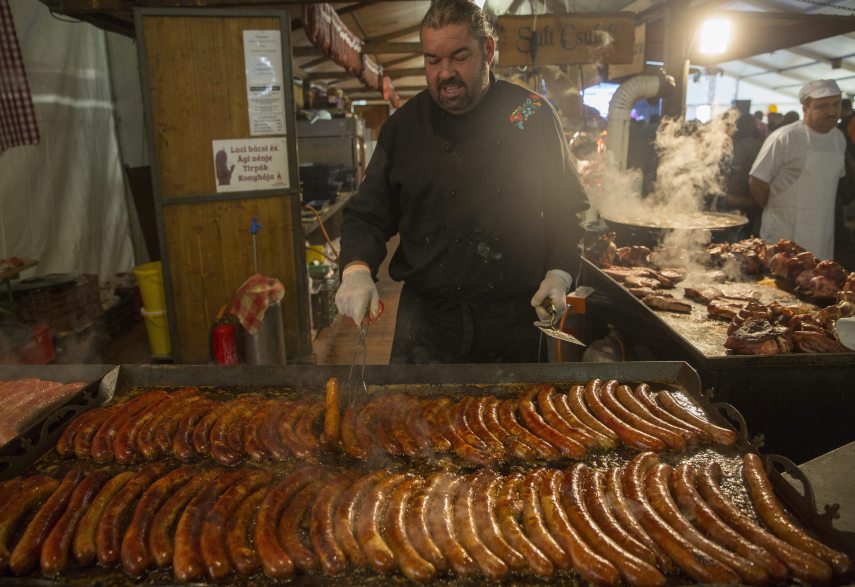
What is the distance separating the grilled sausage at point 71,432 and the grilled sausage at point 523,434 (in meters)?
1.88

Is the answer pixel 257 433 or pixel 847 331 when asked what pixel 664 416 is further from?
pixel 257 433

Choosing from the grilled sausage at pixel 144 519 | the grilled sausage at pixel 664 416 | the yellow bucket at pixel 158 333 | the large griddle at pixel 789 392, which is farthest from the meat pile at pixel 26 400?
the yellow bucket at pixel 158 333

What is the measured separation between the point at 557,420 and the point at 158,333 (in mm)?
5509

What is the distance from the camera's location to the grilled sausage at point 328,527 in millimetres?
1883

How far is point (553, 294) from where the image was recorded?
3.08m

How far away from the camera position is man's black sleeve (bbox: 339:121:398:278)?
131 inches

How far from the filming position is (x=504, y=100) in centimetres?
335

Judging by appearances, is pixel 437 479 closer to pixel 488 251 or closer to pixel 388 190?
pixel 488 251

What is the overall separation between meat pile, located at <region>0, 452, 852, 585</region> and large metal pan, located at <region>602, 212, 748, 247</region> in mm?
4180

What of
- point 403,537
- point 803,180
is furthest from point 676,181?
point 403,537

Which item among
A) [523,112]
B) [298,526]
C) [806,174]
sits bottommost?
[298,526]

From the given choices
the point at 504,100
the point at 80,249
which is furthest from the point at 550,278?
the point at 80,249

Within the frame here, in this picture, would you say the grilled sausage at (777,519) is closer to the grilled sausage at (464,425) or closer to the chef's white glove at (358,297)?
the grilled sausage at (464,425)

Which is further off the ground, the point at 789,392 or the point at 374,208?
the point at 374,208
